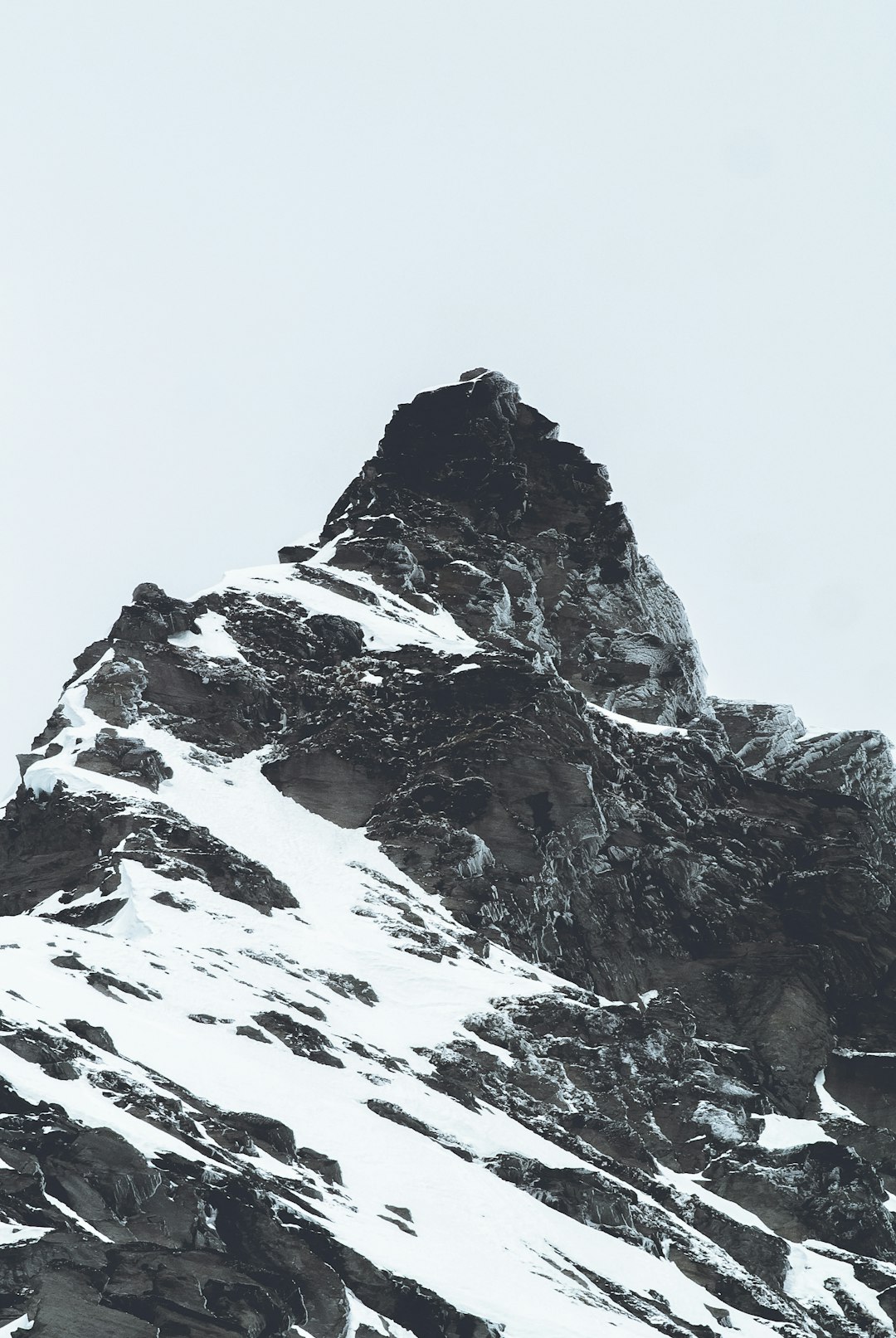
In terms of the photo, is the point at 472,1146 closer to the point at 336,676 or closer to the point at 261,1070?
the point at 261,1070

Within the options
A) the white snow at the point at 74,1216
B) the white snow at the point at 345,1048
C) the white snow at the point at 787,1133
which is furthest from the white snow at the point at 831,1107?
the white snow at the point at 74,1216

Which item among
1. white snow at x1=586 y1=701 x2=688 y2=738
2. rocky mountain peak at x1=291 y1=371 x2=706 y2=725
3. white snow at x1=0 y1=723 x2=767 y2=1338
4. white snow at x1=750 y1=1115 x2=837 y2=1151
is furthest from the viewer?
rocky mountain peak at x1=291 y1=371 x2=706 y2=725

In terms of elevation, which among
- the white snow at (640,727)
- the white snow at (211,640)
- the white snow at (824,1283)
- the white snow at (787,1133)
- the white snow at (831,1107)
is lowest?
the white snow at (824,1283)

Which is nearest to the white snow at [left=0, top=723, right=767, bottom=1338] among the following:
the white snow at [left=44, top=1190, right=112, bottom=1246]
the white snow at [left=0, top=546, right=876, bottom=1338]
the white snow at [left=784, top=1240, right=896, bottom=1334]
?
the white snow at [left=0, top=546, right=876, bottom=1338]

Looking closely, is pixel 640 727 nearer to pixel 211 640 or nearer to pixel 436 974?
pixel 211 640

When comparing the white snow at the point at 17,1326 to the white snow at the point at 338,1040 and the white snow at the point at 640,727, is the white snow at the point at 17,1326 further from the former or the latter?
the white snow at the point at 640,727

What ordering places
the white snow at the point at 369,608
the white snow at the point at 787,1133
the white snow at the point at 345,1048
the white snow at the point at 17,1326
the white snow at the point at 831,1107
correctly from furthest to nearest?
the white snow at the point at 369,608 < the white snow at the point at 831,1107 < the white snow at the point at 787,1133 < the white snow at the point at 345,1048 < the white snow at the point at 17,1326

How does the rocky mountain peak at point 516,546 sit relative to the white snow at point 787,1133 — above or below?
above

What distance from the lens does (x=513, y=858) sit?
8925 cm

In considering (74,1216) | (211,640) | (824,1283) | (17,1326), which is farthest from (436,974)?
(17,1326)

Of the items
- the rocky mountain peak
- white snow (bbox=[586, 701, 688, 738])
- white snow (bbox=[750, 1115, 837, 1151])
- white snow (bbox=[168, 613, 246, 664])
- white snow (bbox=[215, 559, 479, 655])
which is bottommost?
white snow (bbox=[750, 1115, 837, 1151])

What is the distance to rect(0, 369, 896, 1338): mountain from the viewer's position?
4244 cm

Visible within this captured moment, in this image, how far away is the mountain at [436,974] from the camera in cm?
4244

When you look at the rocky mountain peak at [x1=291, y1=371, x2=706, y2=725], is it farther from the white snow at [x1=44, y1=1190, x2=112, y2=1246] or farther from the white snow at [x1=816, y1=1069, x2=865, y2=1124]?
the white snow at [x1=44, y1=1190, x2=112, y2=1246]
